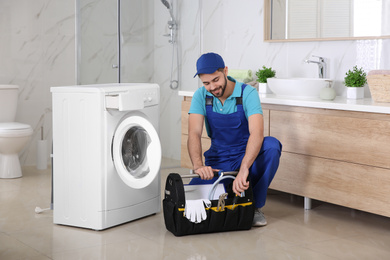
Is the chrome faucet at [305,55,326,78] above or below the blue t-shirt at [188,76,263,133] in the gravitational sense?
above

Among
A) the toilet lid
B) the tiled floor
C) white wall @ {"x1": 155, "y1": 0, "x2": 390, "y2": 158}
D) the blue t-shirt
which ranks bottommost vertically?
the tiled floor

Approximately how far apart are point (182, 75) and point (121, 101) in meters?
1.96

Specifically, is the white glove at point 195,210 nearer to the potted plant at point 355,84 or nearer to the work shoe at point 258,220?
the work shoe at point 258,220

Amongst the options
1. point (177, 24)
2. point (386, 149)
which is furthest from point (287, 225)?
point (177, 24)

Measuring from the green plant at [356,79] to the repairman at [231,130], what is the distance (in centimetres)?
68

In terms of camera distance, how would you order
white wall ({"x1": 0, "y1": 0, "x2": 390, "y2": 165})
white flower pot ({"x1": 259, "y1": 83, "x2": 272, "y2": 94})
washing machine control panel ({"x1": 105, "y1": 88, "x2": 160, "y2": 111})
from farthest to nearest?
white wall ({"x1": 0, "y1": 0, "x2": 390, "y2": 165}), white flower pot ({"x1": 259, "y1": 83, "x2": 272, "y2": 94}), washing machine control panel ({"x1": 105, "y1": 88, "x2": 160, "y2": 111})

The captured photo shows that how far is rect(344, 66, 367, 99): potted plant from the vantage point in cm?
362

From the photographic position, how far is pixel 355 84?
3.62 meters

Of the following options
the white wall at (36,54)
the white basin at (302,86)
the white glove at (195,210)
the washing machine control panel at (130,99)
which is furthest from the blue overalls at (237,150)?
the white wall at (36,54)

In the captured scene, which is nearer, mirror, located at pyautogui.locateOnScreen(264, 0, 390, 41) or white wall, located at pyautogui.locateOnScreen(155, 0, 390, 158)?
mirror, located at pyautogui.locateOnScreen(264, 0, 390, 41)

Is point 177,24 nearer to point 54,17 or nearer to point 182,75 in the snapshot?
point 182,75

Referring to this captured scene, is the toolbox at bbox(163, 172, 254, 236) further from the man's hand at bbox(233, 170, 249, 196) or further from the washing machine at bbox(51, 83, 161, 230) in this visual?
the washing machine at bbox(51, 83, 161, 230)

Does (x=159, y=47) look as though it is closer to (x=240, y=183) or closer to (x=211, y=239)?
(x=240, y=183)

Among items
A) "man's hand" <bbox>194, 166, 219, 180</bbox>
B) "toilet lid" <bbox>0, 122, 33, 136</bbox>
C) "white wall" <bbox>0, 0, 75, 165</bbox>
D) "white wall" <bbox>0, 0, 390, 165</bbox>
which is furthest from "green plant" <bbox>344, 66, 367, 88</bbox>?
"white wall" <bbox>0, 0, 75, 165</bbox>
